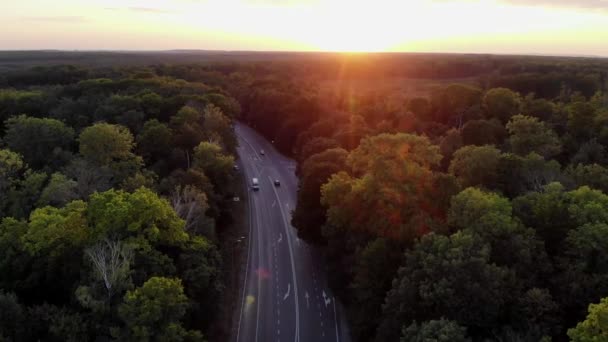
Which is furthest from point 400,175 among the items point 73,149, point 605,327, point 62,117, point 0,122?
point 0,122

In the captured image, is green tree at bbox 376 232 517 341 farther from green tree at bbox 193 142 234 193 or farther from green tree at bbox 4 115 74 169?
green tree at bbox 4 115 74 169

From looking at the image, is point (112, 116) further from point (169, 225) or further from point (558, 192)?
point (558, 192)

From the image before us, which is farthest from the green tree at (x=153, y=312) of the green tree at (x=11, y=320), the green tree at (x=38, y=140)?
the green tree at (x=38, y=140)

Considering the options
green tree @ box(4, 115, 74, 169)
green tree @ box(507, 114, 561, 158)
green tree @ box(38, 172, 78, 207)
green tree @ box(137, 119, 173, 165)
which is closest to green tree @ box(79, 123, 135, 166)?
green tree @ box(4, 115, 74, 169)

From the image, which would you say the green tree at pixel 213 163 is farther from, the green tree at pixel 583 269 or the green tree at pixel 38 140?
the green tree at pixel 583 269

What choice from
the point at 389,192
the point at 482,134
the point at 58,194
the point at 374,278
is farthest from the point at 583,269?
the point at 58,194

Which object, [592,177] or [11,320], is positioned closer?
[11,320]

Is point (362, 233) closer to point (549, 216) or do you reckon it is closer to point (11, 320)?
point (549, 216)

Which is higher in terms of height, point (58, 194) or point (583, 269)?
point (58, 194)
